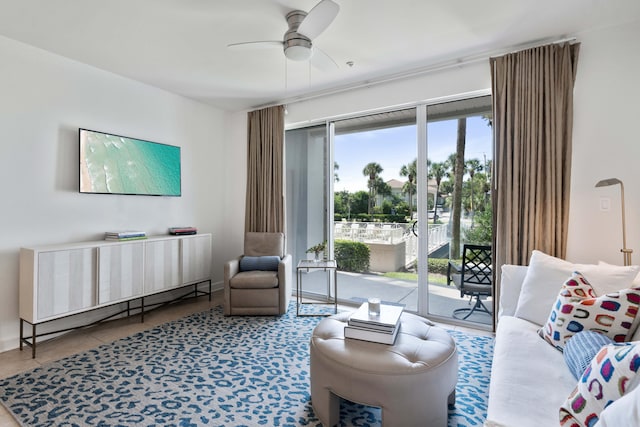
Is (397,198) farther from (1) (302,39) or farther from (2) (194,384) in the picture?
(2) (194,384)

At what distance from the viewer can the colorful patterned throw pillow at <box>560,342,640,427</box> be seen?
981 mm

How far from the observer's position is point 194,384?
214 centimetres

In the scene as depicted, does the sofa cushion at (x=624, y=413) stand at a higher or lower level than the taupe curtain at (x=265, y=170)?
lower

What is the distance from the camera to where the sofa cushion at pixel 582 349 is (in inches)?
54.0

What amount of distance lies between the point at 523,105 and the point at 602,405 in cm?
247

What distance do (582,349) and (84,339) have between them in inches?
144

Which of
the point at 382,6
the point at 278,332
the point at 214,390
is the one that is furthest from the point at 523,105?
the point at 214,390

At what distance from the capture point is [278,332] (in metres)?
3.01

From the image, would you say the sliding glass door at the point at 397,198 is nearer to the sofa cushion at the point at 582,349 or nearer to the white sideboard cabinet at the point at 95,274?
the white sideboard cabinet at the point at 95,274

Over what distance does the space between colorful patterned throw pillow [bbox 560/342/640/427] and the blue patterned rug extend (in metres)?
0.86

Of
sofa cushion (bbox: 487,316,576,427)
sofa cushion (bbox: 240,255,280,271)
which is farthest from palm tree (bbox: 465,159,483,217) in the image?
sofa cushion (bbox: 240,255,280,271)

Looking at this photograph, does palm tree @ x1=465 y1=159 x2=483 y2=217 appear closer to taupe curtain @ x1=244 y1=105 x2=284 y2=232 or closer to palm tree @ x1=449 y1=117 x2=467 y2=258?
palm tree @ x1=449 y1=117 x2=467 y2=258

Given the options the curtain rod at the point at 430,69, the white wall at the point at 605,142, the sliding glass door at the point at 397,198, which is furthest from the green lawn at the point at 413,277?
the curtain rod at the point at 430,69

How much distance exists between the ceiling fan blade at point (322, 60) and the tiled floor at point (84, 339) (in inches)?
106
